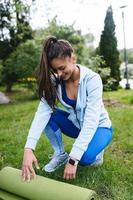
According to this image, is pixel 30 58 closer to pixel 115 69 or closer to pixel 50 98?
pixel 115 69

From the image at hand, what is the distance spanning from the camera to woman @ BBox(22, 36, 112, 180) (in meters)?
2.95

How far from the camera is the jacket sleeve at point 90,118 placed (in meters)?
2.93

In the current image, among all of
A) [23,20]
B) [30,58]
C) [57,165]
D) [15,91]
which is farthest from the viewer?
[15,91]

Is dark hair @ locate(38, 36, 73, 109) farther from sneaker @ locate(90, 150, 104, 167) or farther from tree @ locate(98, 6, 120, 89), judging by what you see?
tree @ locate(98, 6, 120, 89)

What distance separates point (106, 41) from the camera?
1638cm

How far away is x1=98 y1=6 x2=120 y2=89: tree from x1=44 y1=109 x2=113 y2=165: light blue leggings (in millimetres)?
12021

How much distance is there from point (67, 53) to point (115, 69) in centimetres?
1326

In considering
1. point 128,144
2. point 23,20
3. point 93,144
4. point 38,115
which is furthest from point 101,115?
point 23,20

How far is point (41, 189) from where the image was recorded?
108 inches

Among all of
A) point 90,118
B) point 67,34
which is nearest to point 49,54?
point 90,118

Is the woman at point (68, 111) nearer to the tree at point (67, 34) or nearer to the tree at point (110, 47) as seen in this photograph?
the tree at point (67, 34)

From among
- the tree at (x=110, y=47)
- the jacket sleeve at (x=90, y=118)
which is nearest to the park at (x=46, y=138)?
the jacket sleeve at (x=90, y=118)

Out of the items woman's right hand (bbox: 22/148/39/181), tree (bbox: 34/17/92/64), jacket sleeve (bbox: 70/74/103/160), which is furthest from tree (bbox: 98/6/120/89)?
woman's right hand (bbox: 22/148/39/181)

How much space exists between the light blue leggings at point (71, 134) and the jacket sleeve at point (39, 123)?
174 mm
